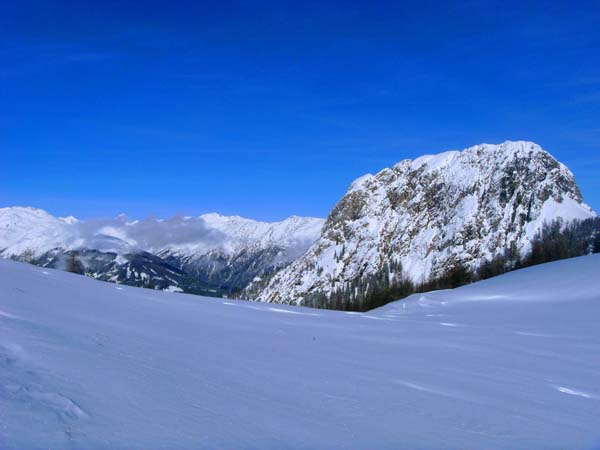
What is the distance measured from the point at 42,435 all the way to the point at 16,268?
11824mm

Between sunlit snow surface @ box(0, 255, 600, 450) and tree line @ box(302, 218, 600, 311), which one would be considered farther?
tree line @ box(302, 218, 600, 311)

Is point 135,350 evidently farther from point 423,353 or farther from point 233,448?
point 423,353

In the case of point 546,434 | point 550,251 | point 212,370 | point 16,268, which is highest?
point 550,251

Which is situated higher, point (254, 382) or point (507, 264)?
point (507, 264)

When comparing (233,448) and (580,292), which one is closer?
(233,448)

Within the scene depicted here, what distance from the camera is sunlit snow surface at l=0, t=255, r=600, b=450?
450 cm

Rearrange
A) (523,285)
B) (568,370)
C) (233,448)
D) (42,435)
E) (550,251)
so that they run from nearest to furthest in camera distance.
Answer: (42,435)
(233,448)
(568,370)
(523,285)
(550,251)

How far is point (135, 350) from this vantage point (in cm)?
731

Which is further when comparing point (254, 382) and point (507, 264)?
point (507, 264)

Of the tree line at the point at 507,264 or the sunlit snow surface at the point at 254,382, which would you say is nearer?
the sunlit snow surface at the point at 254,382

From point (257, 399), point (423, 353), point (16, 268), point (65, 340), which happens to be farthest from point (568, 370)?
point (16, 268)

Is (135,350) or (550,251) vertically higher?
(550,251)

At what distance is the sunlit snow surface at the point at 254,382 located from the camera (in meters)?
4.50

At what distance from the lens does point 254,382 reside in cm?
670
